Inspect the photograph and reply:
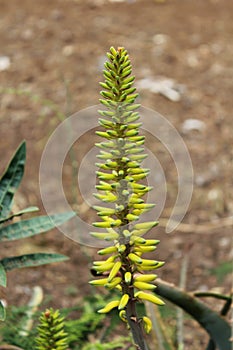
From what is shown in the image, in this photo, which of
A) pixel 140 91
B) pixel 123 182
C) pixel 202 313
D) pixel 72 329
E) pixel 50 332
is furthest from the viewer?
pixel 140 91

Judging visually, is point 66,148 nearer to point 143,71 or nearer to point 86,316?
point 143,71

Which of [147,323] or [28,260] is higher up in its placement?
[28,260]

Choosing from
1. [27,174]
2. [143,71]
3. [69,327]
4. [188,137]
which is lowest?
[69,327]

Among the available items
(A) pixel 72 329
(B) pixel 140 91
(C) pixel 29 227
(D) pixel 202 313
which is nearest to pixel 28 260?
(C) pixel 29 227

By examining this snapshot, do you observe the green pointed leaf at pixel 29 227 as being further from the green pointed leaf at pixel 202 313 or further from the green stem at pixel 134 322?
the green stem at pixel 134 322

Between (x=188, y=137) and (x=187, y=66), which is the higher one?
(x=187, y=66)

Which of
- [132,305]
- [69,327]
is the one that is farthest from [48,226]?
[132,305]

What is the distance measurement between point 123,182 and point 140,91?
2849 millimetres

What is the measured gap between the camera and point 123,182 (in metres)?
1.10

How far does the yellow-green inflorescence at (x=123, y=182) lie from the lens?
1.07m

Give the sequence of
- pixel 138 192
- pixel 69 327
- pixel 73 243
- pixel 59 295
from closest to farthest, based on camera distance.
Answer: pixel 138 192
pixel 69 327
pixel 59 295
pixel 73 243

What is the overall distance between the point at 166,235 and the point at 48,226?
1586 mm

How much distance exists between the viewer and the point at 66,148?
3.42 meters

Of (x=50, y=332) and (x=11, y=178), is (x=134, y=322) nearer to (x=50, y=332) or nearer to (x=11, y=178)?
(x=50, y=332)
